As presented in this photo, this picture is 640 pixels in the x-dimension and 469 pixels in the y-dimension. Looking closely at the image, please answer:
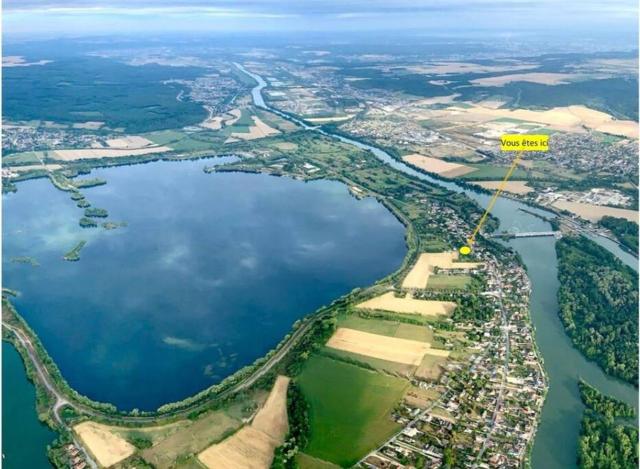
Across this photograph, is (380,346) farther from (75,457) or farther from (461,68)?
(461,68)

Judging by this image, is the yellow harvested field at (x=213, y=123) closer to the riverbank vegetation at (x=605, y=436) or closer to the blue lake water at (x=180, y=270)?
the blue lake water at (x=180, y=270)

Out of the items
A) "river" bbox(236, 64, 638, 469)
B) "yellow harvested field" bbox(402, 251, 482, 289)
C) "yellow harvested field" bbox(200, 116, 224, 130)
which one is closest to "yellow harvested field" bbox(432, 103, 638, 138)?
"yellow harvested field" bbox(200, 116, 224, 130)

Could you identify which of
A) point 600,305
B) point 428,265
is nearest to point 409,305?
point 428,265

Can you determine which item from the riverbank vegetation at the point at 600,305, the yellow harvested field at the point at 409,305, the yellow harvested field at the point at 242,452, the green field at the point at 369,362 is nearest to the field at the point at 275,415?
the yellow harvested field at the point at 242,452

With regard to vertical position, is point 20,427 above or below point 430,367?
below

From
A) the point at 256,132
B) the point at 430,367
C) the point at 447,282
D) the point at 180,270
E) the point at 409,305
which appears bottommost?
the point at 180,270

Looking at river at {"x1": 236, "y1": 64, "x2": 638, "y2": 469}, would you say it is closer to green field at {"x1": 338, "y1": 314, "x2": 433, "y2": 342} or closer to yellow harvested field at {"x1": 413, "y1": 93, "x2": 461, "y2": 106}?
green field at {"x1": 338, "y1": 314, "x2": 433, "y2": 342}

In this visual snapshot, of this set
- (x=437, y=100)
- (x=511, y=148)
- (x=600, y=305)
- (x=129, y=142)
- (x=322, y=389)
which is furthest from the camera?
(x=437, y=100)
